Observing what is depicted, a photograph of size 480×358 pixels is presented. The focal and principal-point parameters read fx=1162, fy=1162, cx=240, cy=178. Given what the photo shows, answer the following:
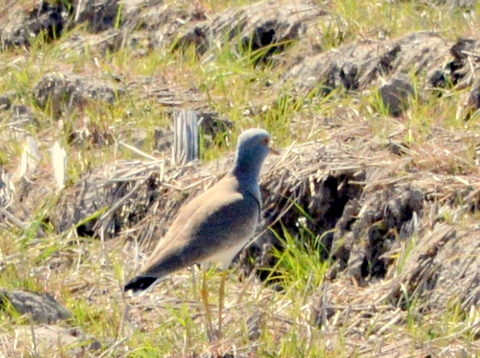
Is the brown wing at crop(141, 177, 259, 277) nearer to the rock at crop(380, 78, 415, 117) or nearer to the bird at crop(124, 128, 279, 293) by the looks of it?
the bird at crop(124, 128, 279, 293)

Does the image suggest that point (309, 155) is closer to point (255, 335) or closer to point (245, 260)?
point (245, 260)

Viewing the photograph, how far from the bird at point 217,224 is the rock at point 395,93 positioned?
1301 mm

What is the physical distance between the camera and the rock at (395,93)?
292 inches

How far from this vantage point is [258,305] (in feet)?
18.3

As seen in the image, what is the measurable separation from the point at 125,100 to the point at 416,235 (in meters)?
2.95

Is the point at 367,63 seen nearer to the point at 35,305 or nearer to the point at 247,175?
the point at 247,175

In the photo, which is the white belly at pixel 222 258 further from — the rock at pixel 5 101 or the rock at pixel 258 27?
the rock at pixel 5 101

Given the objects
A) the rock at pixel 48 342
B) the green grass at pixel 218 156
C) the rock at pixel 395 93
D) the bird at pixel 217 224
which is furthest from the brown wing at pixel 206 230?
the rock at pixel 395 93

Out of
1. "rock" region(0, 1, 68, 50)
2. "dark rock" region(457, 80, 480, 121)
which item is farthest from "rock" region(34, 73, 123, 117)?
"dark rock" region(457, 80, 480, 121)

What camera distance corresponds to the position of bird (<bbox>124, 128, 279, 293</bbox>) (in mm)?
5479

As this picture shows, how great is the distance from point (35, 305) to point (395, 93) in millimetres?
2952

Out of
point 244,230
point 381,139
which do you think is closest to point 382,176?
point 381,139

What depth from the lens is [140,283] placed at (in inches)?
210

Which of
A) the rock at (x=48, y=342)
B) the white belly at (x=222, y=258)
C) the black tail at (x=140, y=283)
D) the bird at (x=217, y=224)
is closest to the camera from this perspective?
the rock at (x=48, y=342)
